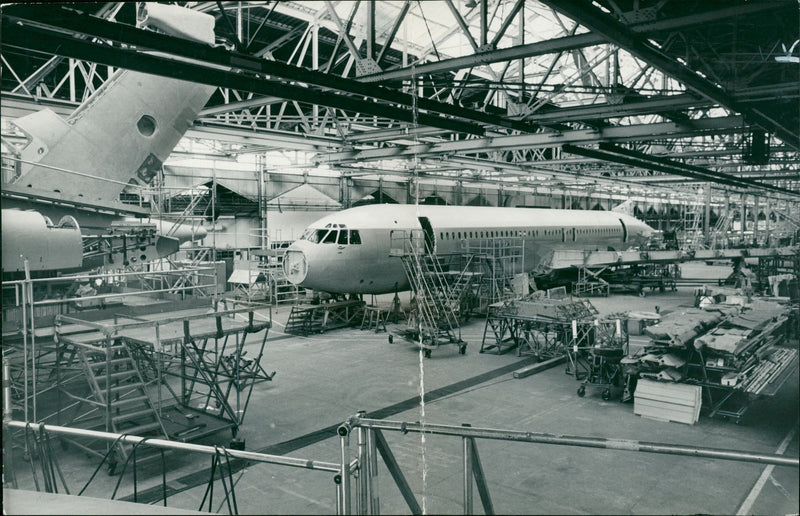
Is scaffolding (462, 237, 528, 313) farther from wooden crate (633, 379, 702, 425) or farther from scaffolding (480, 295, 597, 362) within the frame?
wooden crate (633, 379, 702, 425)

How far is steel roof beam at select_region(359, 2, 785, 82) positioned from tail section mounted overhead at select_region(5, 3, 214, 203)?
14.8ft

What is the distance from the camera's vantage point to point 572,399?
14727 mm

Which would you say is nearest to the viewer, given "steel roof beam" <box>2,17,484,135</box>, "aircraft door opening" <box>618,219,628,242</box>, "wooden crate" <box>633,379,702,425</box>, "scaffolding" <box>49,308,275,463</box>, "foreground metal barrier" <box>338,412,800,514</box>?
"foreground metal barrier" <box>338,412,800,514</box>

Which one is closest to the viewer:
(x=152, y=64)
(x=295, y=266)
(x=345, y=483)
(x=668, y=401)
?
(x=345, y=483)

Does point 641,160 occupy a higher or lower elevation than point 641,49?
higher

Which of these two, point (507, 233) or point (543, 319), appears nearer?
point (543, 319)

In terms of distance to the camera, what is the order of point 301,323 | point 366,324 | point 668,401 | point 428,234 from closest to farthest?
point 668,401 < point 366,324 < point 301,323 < point 428,234

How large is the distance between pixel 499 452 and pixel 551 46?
796 cm

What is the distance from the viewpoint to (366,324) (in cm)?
2539

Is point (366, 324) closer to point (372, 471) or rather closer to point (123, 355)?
point (123, 355)

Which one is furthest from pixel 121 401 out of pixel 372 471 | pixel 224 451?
pixel 372 471

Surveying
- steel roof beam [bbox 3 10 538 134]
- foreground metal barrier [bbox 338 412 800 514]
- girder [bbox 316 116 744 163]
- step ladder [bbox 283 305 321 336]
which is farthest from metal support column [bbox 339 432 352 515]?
step ladder [bbox 283 305 321 336]

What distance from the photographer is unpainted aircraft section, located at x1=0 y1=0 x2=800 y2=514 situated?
9125 millimetres

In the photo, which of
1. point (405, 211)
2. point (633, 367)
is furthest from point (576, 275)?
point (633, 367)
